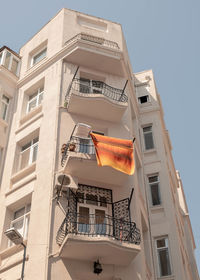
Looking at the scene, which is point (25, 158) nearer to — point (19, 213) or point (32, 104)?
point (19, 213)

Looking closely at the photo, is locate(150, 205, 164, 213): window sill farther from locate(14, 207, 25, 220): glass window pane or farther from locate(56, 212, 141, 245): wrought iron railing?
locate(14, 207, 25, 220): glass window pane

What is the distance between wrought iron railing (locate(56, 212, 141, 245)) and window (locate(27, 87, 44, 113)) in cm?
726

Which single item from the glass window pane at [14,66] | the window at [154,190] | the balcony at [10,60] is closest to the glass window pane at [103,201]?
the window at [154,190]

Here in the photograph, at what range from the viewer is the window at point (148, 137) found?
23.0 meters

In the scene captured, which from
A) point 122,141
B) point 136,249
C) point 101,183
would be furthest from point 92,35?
point 136,249

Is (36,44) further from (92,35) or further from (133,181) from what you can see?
(133,181)

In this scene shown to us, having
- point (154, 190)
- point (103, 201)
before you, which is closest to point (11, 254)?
point (103, 201)

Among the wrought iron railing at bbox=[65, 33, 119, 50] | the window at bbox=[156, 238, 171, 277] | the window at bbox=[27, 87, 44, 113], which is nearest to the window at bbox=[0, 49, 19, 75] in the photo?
the window at bbox=[27, 87, 44, 113]

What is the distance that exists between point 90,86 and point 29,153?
4667 millimetres

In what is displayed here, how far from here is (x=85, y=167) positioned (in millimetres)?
15508

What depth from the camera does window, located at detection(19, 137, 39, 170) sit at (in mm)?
17500

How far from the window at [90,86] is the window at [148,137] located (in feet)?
15.7

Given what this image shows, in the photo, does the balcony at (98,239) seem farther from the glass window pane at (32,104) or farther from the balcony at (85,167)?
the glass window pane at (32,104)

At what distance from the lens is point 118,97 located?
19.7m
